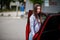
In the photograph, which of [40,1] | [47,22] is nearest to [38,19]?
[47,22]

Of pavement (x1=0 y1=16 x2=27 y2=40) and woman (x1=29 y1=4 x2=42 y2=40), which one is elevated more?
woman (x1=29 y1=4 x2=42 y2=40)

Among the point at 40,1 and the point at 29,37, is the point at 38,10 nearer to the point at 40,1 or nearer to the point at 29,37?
the point at 29,37

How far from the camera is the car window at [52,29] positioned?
498 cm

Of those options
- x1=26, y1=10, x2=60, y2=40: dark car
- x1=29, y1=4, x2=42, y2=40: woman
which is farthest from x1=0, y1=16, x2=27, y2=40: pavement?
x1=26, y1=10, x2=60, y2=40: dark car

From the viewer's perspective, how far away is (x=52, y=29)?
5.01 metres

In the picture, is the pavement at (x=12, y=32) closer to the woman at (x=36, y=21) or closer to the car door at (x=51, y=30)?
the woman at (x=36, y=21)

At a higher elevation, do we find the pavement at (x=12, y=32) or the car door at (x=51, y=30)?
the car door at (x=51, y=30)

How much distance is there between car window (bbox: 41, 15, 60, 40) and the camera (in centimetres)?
498

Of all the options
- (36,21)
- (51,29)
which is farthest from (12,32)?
(51,29)

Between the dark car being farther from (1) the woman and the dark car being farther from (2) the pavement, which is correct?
(2) the pavement

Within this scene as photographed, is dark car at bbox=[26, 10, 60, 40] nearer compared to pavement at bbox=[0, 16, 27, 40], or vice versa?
dark car at bbox=[26, 10, 60, 40]

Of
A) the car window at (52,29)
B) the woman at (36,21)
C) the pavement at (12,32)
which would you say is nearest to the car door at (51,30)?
the car window at (52,29)

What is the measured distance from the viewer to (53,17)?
505 cm

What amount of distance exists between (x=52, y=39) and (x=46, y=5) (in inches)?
1009
